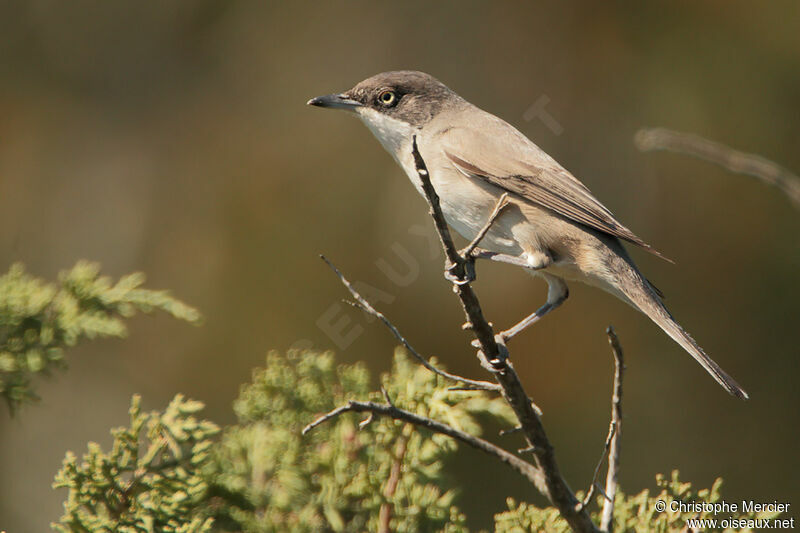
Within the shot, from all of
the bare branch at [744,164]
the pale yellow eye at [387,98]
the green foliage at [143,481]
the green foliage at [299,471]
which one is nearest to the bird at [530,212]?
the pale yellow eye at [387,98]

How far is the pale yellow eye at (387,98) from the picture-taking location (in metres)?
4.06

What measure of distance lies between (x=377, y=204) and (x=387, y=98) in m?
1.02

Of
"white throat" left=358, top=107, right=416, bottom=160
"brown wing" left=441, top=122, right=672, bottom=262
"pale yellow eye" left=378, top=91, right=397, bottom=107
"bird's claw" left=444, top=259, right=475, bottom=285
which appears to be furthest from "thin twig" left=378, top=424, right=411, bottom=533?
"pale yellow eye" left=378, top=91, right=397, bottom=107

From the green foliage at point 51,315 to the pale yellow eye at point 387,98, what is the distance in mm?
1687

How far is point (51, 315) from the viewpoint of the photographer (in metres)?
2.81

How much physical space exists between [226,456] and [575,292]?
2.89 m

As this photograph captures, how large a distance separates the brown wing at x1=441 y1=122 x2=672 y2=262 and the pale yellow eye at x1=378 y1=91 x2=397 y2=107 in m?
0.41

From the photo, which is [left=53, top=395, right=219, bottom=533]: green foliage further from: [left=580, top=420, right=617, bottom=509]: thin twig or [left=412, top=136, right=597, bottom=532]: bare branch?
[left=580, top=420, right=617, bottom=509]: thin twig

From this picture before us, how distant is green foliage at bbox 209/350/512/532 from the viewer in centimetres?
274

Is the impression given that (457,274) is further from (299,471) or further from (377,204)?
(377,204)

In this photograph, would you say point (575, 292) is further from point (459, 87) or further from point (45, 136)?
point (45, 136)

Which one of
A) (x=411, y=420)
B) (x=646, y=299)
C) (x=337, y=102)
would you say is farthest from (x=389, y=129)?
(x=411, y=420)

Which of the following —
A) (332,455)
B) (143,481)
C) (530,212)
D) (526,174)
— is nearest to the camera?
(143,481)

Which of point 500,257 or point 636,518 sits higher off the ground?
point 500,257
